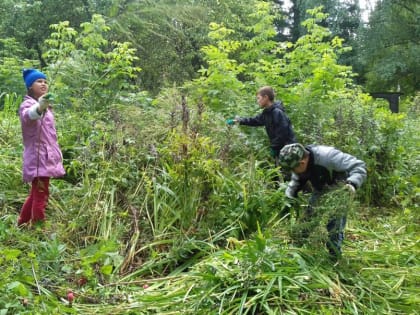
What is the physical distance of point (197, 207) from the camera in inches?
157

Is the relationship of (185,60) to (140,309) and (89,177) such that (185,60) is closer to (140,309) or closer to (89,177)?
(89,177)

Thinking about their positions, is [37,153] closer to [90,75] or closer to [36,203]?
[36,203]

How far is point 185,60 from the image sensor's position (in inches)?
531

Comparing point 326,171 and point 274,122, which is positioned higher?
point 274,122

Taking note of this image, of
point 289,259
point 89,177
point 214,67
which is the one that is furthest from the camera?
point 214,67

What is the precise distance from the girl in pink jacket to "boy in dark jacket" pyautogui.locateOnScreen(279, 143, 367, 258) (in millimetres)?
2008

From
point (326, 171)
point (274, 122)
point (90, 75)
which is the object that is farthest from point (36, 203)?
point (90, 75)

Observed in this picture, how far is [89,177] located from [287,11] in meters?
29.3

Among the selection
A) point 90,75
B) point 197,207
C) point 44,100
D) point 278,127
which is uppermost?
point 90,75

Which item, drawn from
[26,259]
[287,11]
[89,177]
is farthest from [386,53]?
[26,259]

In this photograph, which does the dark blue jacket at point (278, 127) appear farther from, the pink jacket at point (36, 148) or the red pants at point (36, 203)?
the red pants at point (36, 203)

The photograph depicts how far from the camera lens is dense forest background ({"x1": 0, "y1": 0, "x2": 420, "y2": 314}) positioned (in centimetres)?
282

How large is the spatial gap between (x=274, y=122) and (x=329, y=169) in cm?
194

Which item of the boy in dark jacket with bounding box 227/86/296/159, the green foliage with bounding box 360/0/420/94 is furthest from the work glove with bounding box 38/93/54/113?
the green foliage with bounding box 360/0/420/94
